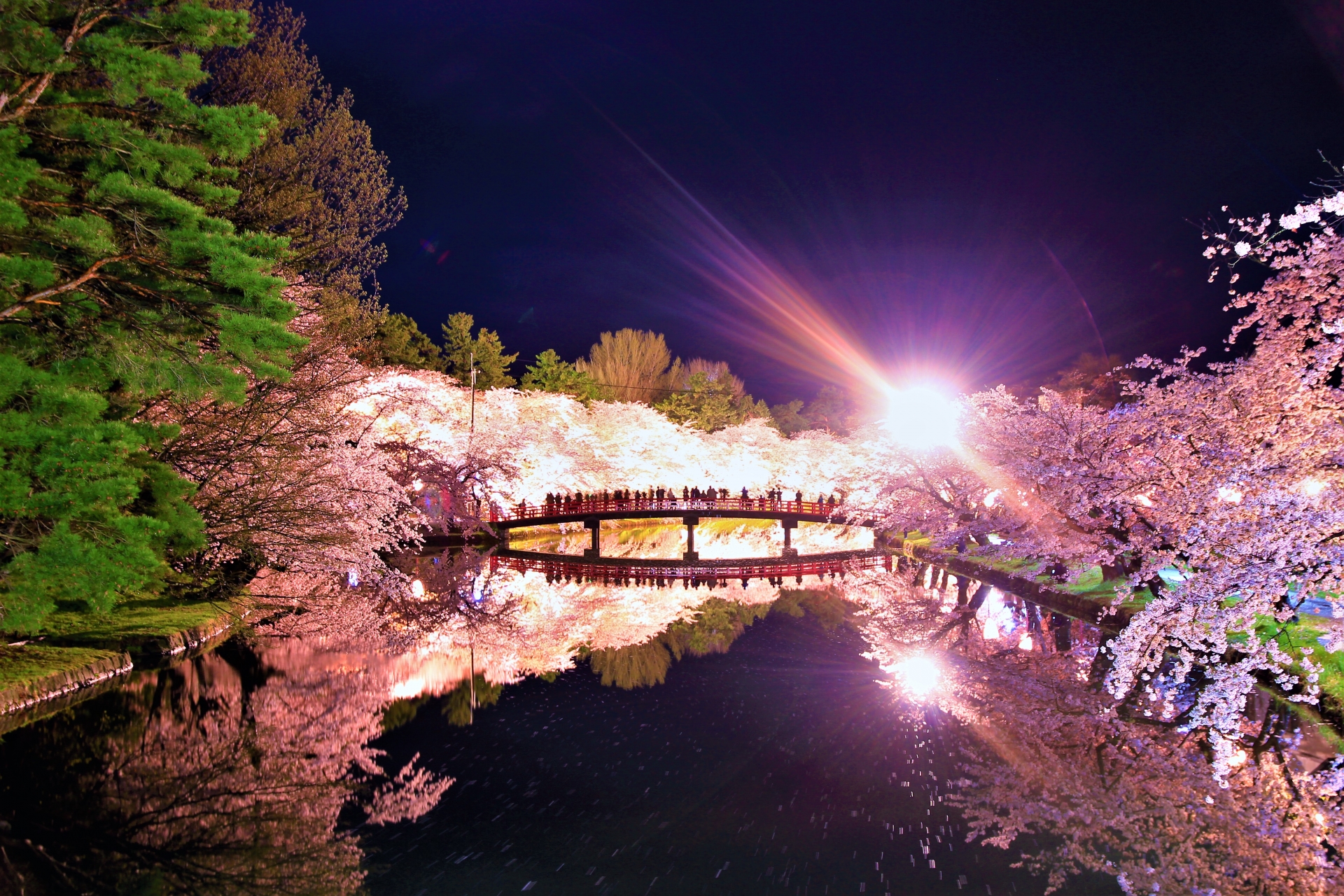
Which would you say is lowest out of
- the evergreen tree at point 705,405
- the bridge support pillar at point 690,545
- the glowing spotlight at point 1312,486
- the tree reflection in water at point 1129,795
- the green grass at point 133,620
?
the tree reflection in water at point 1129,795

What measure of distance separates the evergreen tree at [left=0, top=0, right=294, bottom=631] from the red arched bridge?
27.6 m

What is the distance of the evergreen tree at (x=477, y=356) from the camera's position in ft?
172

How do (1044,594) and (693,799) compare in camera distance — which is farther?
(1044,594)

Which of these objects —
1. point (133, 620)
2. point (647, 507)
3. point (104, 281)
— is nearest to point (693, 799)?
point (104, 281)

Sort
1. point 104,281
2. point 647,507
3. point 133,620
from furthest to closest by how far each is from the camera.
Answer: point 647,507 < point 133,620 < point 104,281

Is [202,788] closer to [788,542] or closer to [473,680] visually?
[473,680]

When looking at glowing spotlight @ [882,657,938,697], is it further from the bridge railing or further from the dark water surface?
the bridge railing

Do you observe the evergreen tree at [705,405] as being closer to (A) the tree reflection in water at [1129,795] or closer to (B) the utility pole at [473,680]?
(B) the utility pole at [473,680]

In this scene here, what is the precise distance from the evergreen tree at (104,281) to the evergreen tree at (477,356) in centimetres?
4245

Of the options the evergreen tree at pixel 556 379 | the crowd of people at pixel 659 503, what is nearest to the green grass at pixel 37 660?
the crowd of people at pixel 659 503

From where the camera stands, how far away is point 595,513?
37562 mm

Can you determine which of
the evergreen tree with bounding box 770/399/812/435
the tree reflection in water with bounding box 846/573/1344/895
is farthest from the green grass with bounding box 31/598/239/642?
the evergreen tree with bounding box 770/399/812/435

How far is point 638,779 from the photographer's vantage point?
9.16 metres

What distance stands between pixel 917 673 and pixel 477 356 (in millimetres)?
43195
